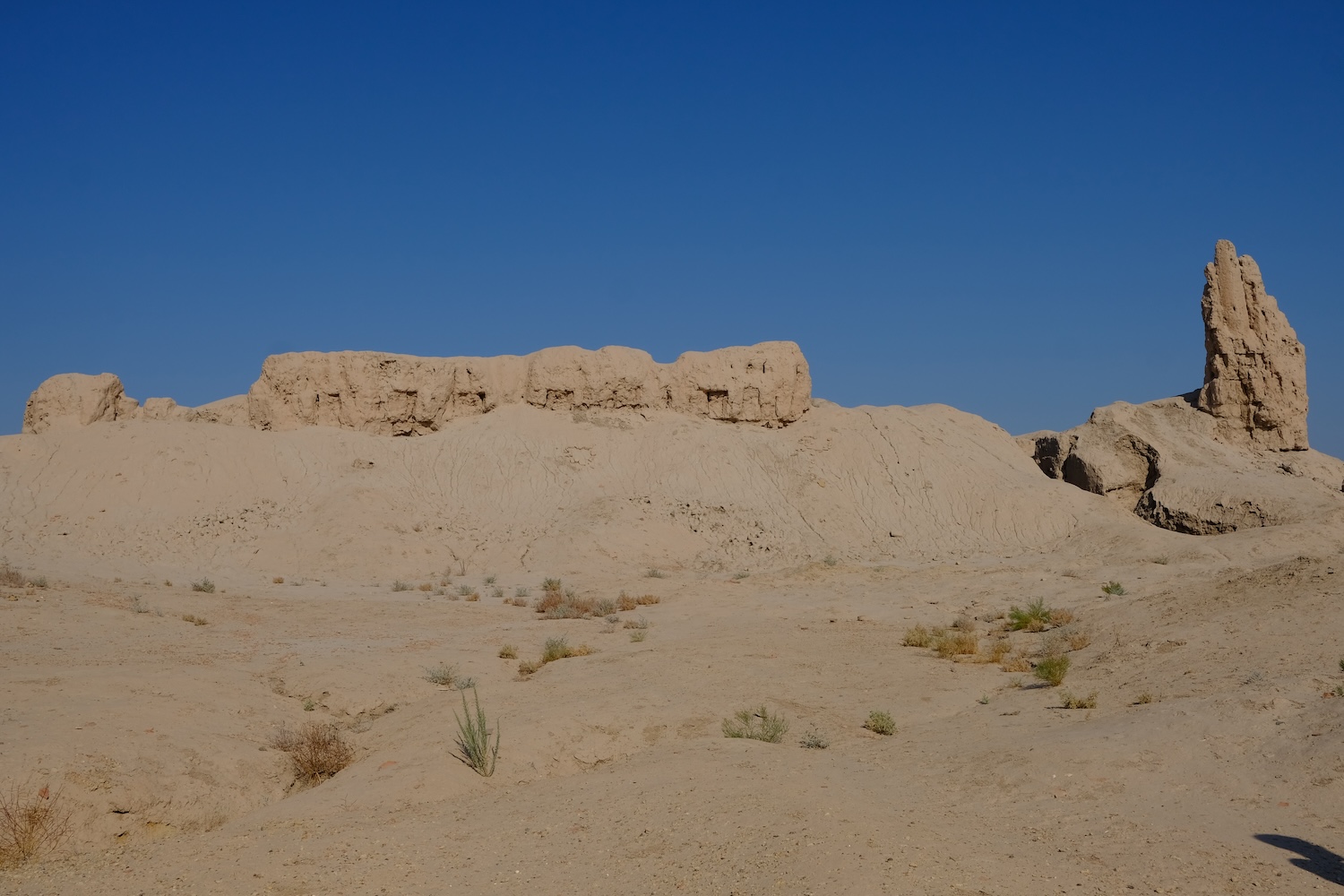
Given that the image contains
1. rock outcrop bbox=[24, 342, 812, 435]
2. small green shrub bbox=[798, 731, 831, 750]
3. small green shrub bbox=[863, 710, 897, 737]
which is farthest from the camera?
rock outcrop bbox=[24, 342, 812, 435]

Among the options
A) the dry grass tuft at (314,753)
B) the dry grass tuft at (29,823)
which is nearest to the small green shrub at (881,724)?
the dry grass tuft at (314,753)

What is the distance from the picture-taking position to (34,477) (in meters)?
29.1

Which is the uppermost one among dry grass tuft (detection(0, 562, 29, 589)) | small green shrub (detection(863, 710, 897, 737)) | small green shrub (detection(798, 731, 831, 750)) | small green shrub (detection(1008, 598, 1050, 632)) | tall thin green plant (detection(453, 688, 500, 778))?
small green shrub (detection(1008, 598, 1050, 632))

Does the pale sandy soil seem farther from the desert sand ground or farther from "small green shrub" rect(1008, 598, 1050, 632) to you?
"small green shrub" rect(1008, 598, 1050, 632)

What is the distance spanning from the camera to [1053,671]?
10.5 meters

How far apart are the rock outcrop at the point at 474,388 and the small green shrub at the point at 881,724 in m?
26.8

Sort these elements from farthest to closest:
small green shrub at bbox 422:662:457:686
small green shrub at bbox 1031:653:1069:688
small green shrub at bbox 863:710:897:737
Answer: small green shrub at bbox 422:662:457:686 → small green shrub at bbox 1031:653:1069:688 → small green shrub at bbox 863:710:897:737

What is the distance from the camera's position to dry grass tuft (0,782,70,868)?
20.4 ft

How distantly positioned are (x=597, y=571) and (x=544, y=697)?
600 inches

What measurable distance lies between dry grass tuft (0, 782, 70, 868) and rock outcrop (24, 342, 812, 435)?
27697 millimetres

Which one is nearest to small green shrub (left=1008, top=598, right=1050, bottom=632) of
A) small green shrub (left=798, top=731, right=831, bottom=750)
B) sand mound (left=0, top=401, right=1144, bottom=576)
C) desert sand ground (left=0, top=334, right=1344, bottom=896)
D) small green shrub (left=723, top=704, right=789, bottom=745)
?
desert sand ground (left=0, top=334, right=1344, bottom=896)

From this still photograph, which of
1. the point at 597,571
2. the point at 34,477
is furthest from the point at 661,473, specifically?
the point at 34,477

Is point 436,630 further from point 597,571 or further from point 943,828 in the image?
point 943,828

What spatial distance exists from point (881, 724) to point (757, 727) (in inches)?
49.7
